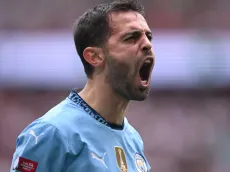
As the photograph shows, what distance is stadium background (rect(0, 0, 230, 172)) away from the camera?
683 centimetres

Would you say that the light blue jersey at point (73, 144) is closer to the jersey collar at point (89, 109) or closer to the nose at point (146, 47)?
the jersey collar at point (89, 109)

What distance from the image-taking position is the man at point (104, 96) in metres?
2.10

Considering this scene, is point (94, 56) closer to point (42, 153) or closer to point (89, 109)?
point (89, 109)

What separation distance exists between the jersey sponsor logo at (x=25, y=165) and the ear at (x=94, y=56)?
449mm

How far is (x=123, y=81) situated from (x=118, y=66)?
5cm

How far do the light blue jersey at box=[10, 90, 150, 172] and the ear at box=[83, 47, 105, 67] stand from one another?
0.13 metres

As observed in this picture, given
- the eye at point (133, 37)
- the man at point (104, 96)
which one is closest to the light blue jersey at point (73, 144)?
the man at point (104, 96)

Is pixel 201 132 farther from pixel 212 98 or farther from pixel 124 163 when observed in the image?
pixel 124 163

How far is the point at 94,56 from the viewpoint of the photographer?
2.31 metres

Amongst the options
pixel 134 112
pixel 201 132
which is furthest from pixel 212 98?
pixel 134 112

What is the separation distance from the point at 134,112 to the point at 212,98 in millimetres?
835

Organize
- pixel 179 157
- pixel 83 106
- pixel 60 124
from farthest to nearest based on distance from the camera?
pixel 179 157 < pixel 83 106 < pixel 60 124

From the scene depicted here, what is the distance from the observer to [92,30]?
230cm

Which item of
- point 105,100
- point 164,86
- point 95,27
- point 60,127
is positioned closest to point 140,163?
point 105,100
